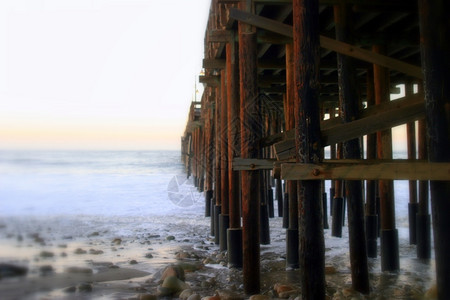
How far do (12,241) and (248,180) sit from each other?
20.5 feet

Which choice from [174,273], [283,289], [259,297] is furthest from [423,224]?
[174,273]

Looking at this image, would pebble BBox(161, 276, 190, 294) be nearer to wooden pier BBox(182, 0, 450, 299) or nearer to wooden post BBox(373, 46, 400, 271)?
wooden pier BBox(182, 0, 450, 299)

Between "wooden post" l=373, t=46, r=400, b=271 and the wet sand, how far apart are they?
20 centimetres

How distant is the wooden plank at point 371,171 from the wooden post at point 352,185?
148 cm

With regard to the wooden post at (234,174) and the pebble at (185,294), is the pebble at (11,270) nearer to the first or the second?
the pebble at (185,294)

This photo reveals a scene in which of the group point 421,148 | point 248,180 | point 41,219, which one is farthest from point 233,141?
point 41,219

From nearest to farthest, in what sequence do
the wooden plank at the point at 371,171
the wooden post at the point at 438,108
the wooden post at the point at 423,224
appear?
the wooden plank at the point at 371,171 < the wooden post at the point at 438,108 < the wooden post at the point at 423,224

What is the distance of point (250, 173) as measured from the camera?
16.3ft

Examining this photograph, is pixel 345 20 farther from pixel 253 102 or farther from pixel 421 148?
pixel 421 148

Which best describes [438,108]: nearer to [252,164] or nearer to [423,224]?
[252,164]

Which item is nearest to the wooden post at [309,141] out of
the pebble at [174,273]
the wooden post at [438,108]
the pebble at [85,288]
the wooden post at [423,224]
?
the wooden post at [438,108]

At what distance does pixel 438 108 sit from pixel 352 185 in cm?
162

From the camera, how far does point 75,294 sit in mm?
5484

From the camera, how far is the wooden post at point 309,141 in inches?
134
